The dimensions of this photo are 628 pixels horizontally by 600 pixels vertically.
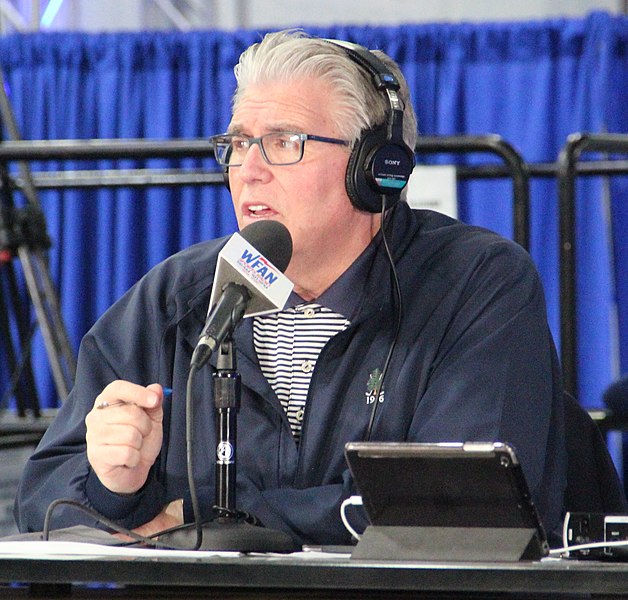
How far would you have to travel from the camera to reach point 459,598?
961mm

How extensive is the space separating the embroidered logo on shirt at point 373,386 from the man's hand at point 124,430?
307mm

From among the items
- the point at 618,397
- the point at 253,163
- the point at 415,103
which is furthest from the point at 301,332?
the point at 415,103

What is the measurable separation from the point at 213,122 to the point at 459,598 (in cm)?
299

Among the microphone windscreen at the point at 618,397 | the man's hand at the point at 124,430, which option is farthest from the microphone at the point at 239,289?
the microphone windscreen at the point at 618,397

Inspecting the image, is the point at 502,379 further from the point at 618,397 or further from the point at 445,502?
the point at 618,397

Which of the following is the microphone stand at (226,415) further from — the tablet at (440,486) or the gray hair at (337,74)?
the gray hair at (337,74)

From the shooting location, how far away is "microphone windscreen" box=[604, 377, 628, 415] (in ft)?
8.55

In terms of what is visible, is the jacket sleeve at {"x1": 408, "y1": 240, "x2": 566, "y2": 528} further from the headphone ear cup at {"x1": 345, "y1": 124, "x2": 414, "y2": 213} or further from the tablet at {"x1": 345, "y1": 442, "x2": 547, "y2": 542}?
the tablet at {"x1": 345, "y1": 442, "x2": 547, "y2": 542}

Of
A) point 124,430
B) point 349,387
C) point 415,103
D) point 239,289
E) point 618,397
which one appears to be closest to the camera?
point 239,289

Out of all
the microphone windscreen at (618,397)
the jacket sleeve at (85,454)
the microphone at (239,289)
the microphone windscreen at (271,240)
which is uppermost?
the microphone windscreen at (271,240)

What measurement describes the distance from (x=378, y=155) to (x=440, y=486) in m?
0.66

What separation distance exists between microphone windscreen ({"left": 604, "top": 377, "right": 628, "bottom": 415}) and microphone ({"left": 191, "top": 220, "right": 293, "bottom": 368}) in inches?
58.4

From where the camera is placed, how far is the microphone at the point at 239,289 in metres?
1.24

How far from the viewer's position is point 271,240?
1.37 metres
